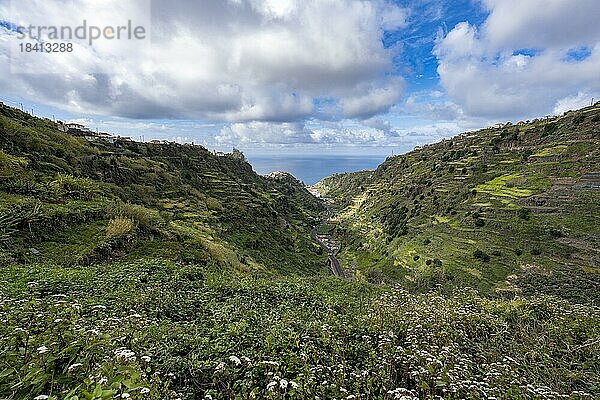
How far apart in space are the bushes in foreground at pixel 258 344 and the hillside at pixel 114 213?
3853 millimetres

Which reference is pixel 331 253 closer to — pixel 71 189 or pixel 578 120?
pixel 578 120

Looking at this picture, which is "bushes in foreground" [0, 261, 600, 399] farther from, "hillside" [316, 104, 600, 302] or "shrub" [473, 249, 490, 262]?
"shrub" [473, 249, 490, 262]

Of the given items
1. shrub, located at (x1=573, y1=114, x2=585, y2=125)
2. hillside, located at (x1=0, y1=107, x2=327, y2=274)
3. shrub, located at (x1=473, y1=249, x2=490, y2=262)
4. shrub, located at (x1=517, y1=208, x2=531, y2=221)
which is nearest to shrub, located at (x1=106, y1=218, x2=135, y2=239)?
hillside, located at (x1=0, y1=107, x2=327, y2=274)

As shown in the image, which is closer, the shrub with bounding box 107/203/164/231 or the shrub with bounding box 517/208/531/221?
the shrub with bounding box 107/203/164/231

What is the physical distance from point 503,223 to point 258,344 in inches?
1759

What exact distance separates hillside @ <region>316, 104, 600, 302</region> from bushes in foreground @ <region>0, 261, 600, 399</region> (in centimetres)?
2623

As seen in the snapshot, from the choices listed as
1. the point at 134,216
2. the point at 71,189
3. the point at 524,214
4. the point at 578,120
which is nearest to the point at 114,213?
the point at 134,216

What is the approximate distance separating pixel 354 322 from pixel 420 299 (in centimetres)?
355

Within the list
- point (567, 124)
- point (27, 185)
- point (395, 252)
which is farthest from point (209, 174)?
point (567, 124)

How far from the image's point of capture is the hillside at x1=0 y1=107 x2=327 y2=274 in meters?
12.8

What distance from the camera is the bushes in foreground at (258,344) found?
3434 mm

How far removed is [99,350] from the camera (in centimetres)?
366

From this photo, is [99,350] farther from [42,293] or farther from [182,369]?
[42,293]

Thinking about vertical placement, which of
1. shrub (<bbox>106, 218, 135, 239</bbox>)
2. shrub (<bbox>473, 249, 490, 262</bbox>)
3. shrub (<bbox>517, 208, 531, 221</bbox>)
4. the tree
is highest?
the tree
